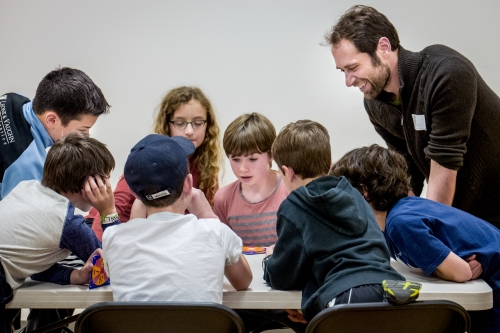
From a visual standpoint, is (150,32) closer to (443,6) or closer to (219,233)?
(443,6)

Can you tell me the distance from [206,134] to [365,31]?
3.17 ft

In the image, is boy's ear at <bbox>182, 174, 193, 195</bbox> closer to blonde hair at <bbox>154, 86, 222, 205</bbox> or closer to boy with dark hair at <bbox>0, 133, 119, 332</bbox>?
boy with dark hair at <bbox>0, 133, 119, 332</bbox>

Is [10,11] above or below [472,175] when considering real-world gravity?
above

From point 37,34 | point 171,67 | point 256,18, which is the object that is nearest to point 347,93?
point 256,18

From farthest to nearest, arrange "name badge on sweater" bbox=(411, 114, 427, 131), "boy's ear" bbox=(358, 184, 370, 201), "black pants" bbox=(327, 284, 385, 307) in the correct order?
"name badge on sweater" bbox=(411, 114, 427, 131) < "boy's ear" bbox=(358, 184, 370, 201) < "black pants" bbox=(327, 284, 385, 307)

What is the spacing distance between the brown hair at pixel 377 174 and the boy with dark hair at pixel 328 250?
20 cm

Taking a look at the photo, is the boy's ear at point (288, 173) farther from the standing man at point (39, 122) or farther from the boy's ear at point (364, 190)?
the standing man at point (39, 122)

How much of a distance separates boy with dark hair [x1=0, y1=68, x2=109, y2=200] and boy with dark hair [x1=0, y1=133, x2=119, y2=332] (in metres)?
0.31

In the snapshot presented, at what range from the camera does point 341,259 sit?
60.9 inches

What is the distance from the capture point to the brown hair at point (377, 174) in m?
1.86

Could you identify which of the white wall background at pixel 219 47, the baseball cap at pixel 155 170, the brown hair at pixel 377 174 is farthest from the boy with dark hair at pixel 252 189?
the white wall background at pixel 219 47

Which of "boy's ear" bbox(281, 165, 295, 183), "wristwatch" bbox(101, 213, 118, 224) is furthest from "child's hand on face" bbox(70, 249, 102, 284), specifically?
"boy's ear" bbox(281, 165, 295, 183)

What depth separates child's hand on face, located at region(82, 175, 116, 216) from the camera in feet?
5.94

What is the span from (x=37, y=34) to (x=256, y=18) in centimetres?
139
